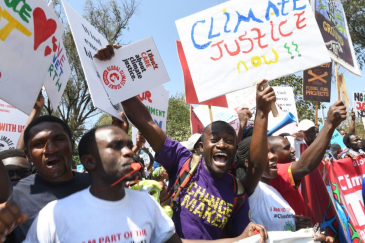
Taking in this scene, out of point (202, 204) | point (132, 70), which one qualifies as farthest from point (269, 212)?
point (132, 70)

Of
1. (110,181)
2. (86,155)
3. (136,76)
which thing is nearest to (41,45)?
(136,76)

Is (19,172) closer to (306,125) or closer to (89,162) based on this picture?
(89,162)

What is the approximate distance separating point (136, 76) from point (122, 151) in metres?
0.99

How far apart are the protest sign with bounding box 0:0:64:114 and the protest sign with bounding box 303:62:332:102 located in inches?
128

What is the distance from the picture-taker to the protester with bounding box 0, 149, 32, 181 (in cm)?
297

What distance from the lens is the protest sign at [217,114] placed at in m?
5.49

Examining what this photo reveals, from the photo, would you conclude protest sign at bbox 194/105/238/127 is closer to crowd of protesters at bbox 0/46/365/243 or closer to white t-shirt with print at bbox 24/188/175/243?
crowd of protesters at bbox 0/46/365/243

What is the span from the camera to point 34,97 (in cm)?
228

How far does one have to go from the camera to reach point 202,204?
2.20 m

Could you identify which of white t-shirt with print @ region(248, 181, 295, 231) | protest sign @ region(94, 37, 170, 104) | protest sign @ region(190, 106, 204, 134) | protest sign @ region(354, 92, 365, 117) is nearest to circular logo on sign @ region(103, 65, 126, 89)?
protest sign @ region(94, 37, 170, 104)

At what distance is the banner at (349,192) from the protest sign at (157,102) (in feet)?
7.04

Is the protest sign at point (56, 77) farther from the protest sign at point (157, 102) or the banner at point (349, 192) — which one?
the banner at point (349, 192)

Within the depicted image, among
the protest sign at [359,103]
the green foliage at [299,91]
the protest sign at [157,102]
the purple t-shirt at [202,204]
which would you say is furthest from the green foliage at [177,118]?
the purple t-shirt at [202,204]

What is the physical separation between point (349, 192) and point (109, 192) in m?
3.82
